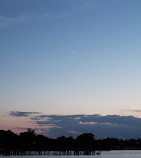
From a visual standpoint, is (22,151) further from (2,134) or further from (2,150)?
(2,134)

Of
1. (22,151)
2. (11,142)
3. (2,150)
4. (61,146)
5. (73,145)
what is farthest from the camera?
(73,145)

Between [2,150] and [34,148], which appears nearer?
[2,150]

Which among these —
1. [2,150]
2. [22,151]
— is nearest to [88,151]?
[22,151]

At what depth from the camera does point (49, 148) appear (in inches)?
6580

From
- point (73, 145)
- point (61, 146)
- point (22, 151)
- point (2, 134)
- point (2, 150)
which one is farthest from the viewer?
point (73, 145)

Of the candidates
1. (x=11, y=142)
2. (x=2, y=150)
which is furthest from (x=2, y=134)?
(x=2, y=150)

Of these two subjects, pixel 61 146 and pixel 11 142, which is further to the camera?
pixel 61 146

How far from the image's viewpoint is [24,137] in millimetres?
172875

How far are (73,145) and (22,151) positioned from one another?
5694cm

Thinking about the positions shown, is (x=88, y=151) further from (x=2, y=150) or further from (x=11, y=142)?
(x=2, y=150)

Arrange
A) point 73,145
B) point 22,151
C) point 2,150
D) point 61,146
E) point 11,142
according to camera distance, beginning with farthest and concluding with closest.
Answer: point 73,145, point 61,146, point 11,142, point 22,151, point 2,150

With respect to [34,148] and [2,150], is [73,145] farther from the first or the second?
[2,150]

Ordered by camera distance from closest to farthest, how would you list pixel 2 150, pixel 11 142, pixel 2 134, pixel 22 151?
1. pixel 2 150
2. pixel 22 151
3. pixel 11 142
4. pixel 2 134

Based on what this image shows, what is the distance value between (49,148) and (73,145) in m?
28.0
